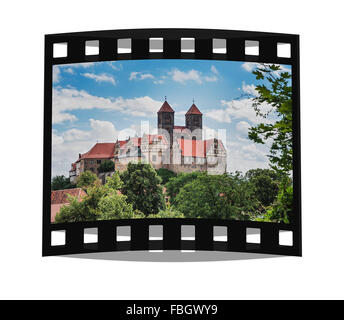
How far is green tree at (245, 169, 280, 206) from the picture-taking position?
400 inches

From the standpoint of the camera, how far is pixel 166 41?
989cm

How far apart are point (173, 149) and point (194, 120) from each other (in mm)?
695

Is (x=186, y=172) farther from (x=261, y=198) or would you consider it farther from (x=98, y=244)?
(x=98, y=244)

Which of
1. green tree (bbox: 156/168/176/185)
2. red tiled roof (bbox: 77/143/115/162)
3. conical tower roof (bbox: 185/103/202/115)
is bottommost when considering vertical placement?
green tree (bbox: 156/168/176/185)

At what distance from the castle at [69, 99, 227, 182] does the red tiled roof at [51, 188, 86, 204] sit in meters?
0.51

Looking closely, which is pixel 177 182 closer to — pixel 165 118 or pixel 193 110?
pixel 165 118

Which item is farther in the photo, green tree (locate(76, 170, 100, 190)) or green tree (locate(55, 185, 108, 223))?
green tree (locate(76, 170, 100, 190))

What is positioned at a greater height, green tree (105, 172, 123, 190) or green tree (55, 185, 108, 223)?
green tree (105, 172, 123, 190)

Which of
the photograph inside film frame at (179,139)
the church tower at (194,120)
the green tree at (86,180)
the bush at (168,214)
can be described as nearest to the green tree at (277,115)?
the photograph inside film frame at (179,139)

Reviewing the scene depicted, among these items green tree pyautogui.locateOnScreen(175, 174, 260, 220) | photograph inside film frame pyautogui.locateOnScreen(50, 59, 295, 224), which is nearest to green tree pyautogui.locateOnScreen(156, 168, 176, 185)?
photograph inside film frame pyautogui.locateOnScreen(50, 59, 295, 224)

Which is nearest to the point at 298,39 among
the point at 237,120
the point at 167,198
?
the point at 237,120

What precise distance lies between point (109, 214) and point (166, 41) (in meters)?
3.43

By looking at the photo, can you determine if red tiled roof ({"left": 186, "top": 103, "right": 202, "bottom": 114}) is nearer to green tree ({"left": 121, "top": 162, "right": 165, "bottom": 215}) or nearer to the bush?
green tree ({"left": 121, "top": 162, "right": 165, "bottom": 215})

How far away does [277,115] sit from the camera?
10.2 m
